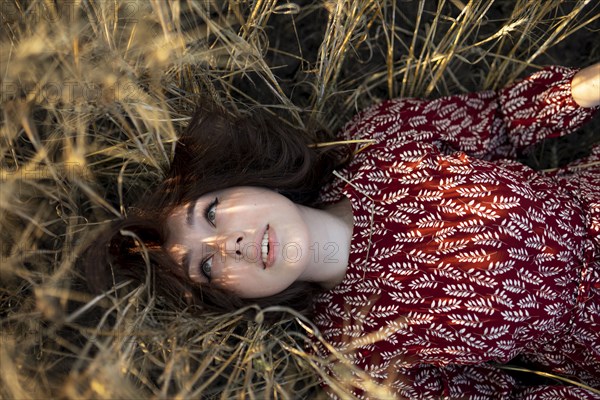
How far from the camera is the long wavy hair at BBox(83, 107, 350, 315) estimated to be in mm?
1435

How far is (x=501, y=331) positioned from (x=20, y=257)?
4.43ft

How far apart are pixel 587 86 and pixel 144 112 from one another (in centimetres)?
122

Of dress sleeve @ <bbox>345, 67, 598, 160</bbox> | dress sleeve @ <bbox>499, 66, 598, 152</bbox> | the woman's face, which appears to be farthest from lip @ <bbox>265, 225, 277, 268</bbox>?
dress sleeve @ <bbox>499, 66, 598, 152</bbox>

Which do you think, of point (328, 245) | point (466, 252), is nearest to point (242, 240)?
point (328, 245)

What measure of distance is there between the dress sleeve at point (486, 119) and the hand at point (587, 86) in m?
0.03

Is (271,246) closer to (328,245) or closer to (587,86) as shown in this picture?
(328,245)

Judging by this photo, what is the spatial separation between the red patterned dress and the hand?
0.08 feet

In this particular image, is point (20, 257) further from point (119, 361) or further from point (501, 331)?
point (501, 331)

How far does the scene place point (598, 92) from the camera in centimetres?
153

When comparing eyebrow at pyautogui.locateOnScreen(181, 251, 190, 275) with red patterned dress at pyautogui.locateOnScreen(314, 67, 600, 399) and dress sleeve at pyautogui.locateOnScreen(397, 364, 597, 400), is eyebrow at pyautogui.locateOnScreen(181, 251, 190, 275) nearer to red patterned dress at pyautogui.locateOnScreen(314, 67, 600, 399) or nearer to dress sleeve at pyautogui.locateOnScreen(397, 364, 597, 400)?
red patterned dress at pyautogui.locateOnScreen(314, 67, 600, 399)

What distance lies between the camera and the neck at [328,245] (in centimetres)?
153

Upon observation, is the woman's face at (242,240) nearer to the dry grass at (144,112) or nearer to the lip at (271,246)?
the lip at (271,246)

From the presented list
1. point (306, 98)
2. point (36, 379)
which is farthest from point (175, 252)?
point (306, 98)

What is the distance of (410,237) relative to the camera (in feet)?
5.04
